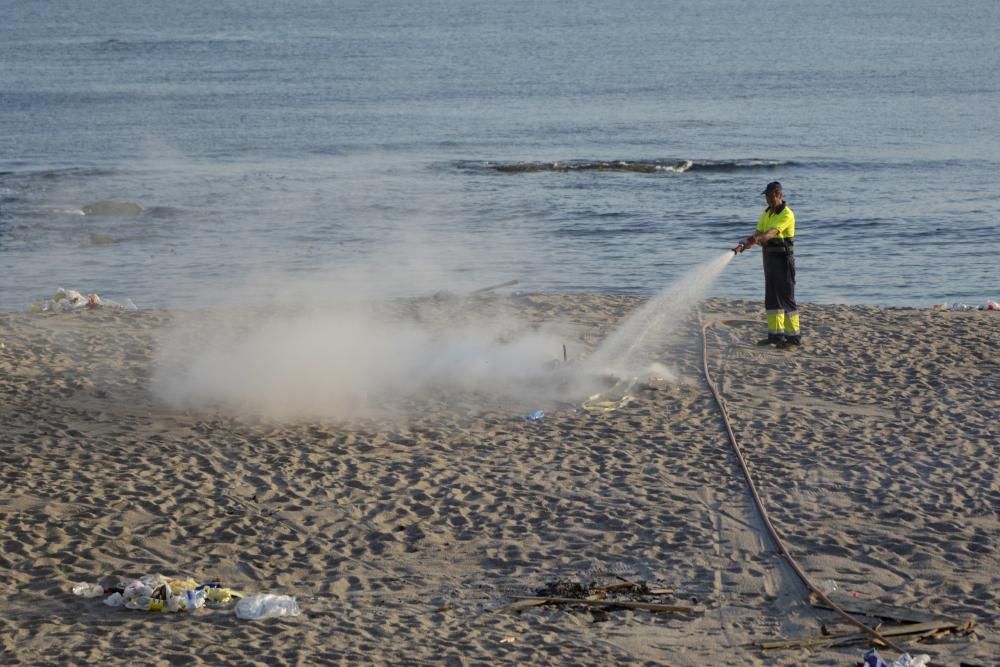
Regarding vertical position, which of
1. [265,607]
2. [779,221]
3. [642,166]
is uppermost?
[779,221]

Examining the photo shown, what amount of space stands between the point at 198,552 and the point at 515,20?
9904cm

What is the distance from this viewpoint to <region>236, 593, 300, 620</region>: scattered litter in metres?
7.38

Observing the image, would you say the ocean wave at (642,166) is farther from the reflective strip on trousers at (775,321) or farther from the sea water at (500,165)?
the reflective strip on trousers at (775,321)

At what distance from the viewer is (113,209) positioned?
95.8 feet

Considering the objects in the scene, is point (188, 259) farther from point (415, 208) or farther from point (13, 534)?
point (13, 534)

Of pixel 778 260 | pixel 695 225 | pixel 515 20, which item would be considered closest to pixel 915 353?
pixel 778 260

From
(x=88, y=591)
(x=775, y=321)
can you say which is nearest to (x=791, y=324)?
(x=775, y=321)

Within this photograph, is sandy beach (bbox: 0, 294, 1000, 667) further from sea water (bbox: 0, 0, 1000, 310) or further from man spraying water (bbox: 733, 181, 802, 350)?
sea water (bbox: 0, 0, 1000, 310)

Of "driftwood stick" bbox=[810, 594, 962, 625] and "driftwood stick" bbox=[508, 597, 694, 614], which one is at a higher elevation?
"driftwood stick" bbox=[508, 597, 694, 614]

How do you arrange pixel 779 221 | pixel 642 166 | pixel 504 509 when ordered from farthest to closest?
pixel 642 166 < pixel 779 221 < pixel 504 509

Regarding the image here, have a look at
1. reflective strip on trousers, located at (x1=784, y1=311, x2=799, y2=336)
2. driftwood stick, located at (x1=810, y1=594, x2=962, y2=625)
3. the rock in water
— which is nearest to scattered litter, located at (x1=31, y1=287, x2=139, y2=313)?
reflective strip on trousers, located at (x1=784, y1=311, x2=799, y2=336)

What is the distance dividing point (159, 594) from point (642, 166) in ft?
93.4

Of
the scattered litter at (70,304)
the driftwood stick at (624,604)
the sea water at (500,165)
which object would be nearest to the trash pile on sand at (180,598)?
the driftwood stick at (624,604)

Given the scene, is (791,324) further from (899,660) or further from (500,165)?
(500,165)
